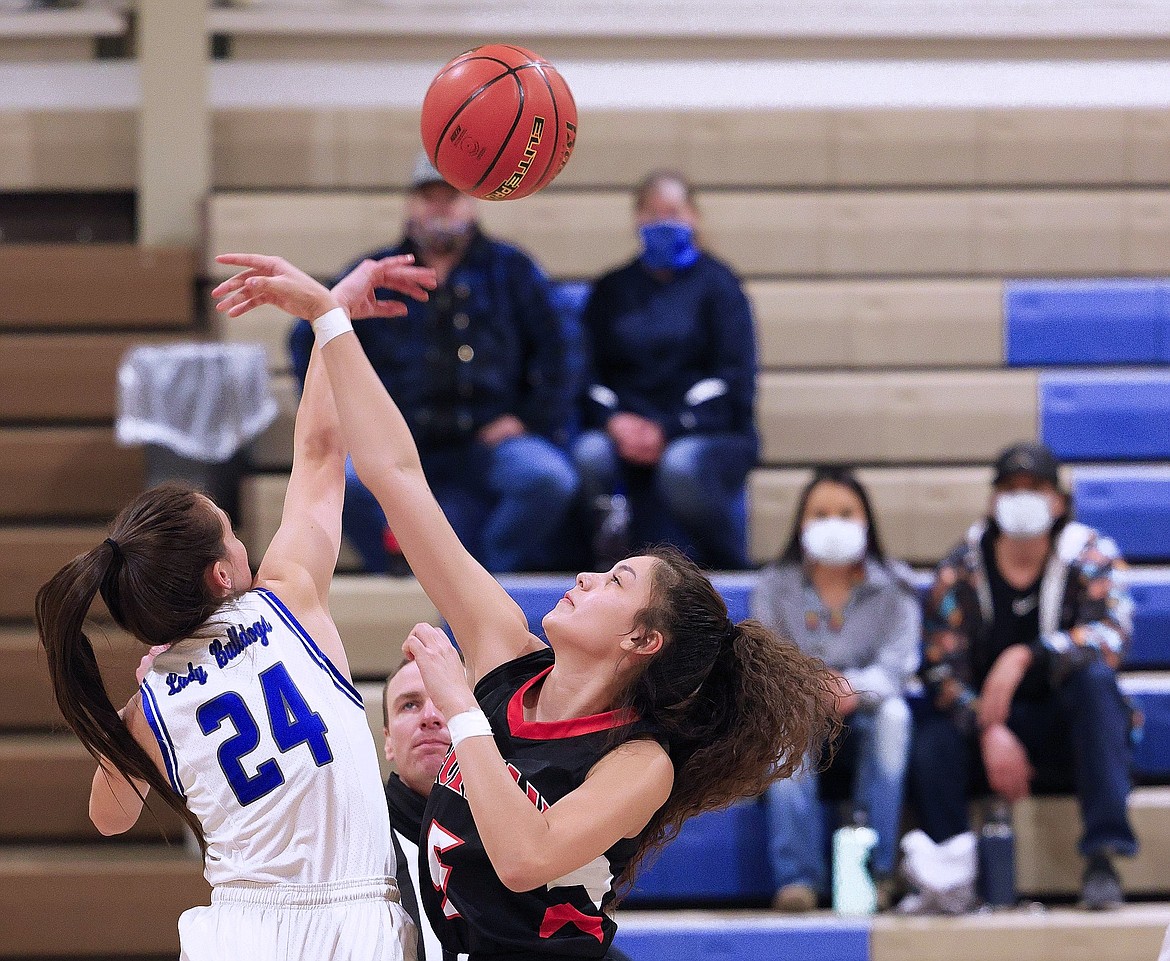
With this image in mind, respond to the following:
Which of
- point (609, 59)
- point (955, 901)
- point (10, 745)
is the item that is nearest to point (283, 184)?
point (609, 59)

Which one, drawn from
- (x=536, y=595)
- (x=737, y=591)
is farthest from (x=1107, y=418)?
(x=536, y=595)

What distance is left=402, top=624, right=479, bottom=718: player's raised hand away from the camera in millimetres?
1994

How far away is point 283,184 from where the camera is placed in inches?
245

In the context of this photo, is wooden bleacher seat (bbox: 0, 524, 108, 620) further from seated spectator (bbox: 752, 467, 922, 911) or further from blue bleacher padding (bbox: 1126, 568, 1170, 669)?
blue bleacher padding (bbox: 1126, 568, 1170, 669)

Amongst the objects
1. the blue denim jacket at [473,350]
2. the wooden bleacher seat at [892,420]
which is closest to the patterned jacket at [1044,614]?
the wooden bleacher seat at [892,420]

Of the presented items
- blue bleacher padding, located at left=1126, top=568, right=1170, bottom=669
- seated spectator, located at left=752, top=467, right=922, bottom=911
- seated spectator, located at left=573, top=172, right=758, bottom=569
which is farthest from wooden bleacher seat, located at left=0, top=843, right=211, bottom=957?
blue bleacher padding, located at left=1126, top=568, right=1170, bottom=669

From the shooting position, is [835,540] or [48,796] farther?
[48,796]

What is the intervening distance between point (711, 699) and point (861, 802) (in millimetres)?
2320

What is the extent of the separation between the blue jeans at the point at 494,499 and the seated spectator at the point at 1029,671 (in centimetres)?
119

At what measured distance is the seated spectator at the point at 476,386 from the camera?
15.7ft

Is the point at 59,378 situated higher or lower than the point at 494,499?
higher

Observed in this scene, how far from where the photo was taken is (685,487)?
15.8 ft

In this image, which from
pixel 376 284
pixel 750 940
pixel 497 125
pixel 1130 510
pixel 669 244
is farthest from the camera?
pixel 1130 510

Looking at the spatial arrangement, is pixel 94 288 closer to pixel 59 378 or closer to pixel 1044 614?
pixel 59 378
